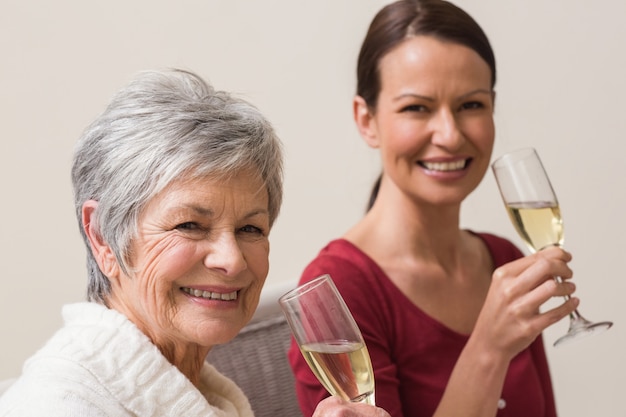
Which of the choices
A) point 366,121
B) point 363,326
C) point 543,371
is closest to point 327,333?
point 363,326

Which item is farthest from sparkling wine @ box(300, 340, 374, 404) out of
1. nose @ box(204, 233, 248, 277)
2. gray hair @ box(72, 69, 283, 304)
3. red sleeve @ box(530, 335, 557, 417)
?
red sleeve @ box(530, 335, 557, 417)

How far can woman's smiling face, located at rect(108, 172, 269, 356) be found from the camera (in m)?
1.23

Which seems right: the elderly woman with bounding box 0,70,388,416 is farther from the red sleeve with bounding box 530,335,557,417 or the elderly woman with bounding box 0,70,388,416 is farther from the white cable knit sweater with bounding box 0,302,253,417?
the red sleeve with bounding box 530,335,557,417

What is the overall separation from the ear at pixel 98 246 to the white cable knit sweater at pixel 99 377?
0.06 meters

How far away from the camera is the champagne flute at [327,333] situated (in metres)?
1.13

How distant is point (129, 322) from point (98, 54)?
46.4 inches

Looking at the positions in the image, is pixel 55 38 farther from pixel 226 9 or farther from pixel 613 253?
pixel 613 253

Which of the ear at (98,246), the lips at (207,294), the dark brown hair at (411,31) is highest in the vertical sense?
the dark brown hair at (411,31)

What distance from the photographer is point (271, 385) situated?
6.31 feet

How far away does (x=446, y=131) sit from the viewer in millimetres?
1820

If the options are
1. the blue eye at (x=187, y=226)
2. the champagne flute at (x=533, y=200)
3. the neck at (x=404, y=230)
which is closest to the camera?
Answer: the blue eye at (x=187, y=226)

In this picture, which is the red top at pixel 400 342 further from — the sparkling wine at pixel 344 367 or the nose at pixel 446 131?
the sparkling wine at pixel 344 367

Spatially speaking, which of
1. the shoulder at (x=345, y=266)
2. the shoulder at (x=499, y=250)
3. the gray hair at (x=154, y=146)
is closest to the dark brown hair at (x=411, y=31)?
the shoulder at (x=345, y=266)

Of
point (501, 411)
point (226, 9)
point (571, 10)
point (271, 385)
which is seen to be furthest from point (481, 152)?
point (571, 10)
